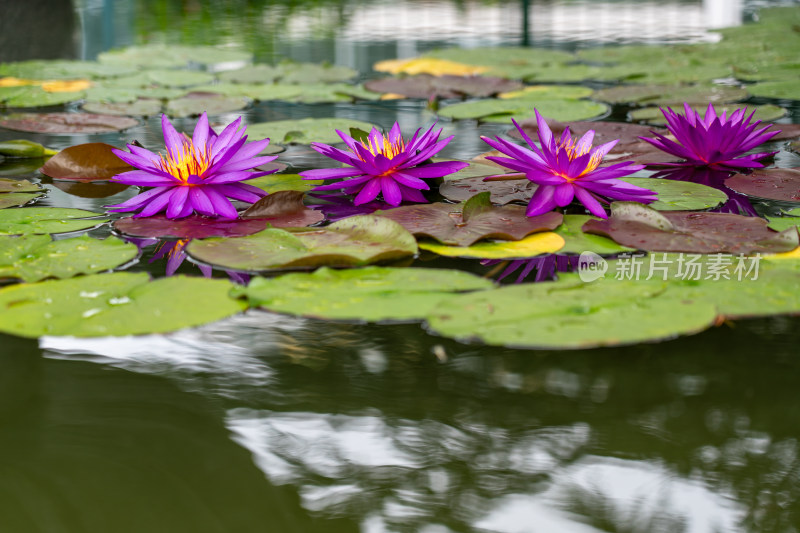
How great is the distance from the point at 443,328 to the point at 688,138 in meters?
1.21

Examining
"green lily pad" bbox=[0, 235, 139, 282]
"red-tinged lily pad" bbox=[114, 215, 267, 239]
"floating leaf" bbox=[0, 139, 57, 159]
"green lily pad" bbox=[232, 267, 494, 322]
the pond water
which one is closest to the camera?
the pond water

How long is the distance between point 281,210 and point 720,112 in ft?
5.39

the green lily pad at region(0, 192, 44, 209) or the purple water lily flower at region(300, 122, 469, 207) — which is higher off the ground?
the purple water lily flower at region(300, 122, 469, 207)

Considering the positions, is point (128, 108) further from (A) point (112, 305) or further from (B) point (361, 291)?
(B) point (361, 291)

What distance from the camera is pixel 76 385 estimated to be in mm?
1010

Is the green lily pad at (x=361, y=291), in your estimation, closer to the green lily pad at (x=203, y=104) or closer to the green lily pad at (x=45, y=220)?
the green lily pad at (x=45, y=220)

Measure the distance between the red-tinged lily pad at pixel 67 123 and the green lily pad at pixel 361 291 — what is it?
170 cm

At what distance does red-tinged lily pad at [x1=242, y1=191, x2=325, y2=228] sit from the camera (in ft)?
5.35

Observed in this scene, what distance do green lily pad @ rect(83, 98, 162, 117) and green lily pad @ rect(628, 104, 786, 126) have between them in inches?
70.7

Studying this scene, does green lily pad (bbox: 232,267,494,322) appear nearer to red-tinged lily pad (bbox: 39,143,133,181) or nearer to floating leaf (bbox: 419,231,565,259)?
floating leaf (bbox: 419,231,565,259)

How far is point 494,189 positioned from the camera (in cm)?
179

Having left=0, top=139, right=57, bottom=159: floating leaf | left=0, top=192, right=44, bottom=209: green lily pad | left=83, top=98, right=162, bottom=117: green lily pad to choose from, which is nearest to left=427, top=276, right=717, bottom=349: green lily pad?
left=0, top=192, right=44, bottom=209: green lily pad

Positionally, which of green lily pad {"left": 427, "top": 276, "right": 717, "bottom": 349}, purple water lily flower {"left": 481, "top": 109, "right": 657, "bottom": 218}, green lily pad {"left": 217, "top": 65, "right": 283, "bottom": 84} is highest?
green lily pad {"left": 217, "top": 65, "right": 283, "bottom": 84}

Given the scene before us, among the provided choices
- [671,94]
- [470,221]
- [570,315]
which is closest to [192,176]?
[470,221]
